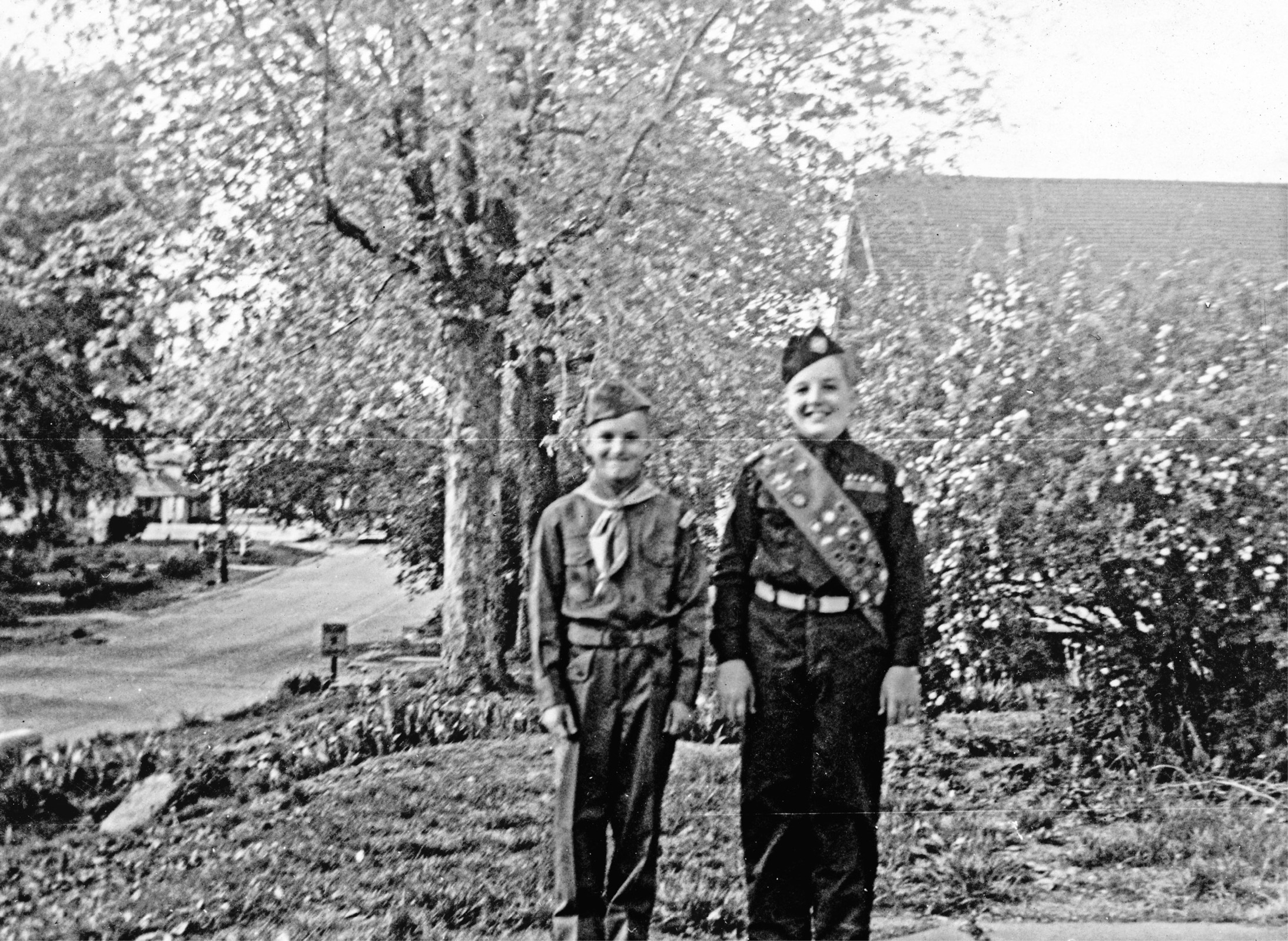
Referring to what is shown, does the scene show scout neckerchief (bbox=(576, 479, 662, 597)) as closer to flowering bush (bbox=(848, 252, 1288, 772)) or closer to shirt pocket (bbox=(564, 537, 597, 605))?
shirt pocket (bbox=(564, 537, 597, 605))

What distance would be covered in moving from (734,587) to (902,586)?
50 cm

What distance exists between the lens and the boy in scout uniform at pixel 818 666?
3365 millimetres

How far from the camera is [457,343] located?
423 cm

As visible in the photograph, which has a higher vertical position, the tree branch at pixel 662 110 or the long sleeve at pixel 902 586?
the tree branch at pixel 662 110

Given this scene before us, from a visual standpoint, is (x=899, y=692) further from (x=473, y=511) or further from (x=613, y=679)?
(x=473, y=511)

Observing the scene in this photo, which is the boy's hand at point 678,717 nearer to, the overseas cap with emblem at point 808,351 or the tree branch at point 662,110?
the overseas cap with emblem at point 808,351

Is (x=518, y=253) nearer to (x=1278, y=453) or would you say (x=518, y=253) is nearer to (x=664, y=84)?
(x=664, y=84)

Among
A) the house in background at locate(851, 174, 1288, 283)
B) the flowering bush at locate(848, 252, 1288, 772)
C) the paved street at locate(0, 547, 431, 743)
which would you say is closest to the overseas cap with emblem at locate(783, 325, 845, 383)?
the flowering bush at locate(848, 252, 1288, 772)

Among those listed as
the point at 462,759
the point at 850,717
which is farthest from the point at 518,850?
the point at 850,717

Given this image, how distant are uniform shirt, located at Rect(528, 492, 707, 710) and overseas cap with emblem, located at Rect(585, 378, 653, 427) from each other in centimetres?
26

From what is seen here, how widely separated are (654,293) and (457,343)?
0.75 metres

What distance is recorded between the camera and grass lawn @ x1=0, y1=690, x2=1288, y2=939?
385 cm

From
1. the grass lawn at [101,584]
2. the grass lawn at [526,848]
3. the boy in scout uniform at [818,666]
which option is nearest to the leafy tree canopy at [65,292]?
the grass lawn at [101,584]

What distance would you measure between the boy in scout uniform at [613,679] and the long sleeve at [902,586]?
1.88 feet
